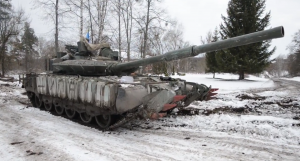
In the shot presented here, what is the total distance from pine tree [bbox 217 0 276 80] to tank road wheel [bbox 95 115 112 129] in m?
17.9

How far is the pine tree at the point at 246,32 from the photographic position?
68.5 feet

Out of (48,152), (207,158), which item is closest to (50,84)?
(48,152)

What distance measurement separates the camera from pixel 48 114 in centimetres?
722

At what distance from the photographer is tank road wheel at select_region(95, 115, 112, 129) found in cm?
519

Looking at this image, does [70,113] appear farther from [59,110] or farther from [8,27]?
[8,27]

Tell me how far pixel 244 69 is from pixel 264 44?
121 inches

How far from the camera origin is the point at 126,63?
5762mm

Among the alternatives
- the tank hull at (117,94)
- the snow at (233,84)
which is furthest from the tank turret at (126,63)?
the snow at (233,84)

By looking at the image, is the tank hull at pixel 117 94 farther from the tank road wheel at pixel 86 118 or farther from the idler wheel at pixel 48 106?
the idler wheel at pixel 48 106

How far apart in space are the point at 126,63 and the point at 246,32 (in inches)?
752

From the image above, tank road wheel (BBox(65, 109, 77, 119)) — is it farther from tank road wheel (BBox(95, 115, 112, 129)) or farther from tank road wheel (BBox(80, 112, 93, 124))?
tank road wheel (BBox(95, 115, 112, 129))

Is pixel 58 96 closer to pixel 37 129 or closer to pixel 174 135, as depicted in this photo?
pixel 37 129

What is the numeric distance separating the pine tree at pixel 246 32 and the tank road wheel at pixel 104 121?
17.9 metres

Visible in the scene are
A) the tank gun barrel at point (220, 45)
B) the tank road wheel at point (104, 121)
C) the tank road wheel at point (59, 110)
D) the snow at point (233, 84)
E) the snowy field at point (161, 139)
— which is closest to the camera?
the tank gun barrel at point (220, 45)
